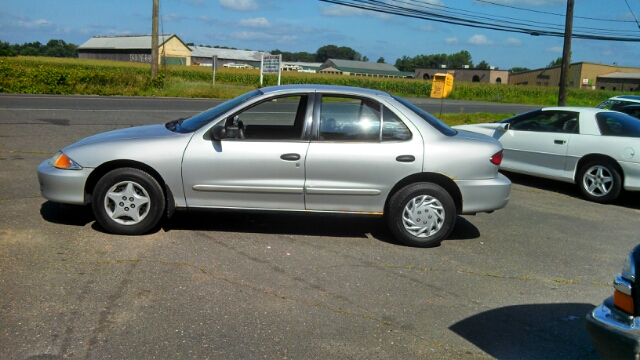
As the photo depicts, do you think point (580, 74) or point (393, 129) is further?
point (580, 74)

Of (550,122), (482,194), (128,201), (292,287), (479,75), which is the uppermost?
(479,75)

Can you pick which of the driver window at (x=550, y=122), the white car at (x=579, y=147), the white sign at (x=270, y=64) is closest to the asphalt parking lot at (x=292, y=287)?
the white car at (x=579, y=147)

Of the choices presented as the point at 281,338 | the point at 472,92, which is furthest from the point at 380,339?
the point at 472,92

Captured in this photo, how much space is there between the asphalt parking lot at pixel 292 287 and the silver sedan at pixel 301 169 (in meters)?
0.37

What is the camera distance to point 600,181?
371 inches

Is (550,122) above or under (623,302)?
above

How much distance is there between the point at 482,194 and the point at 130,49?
315 ft

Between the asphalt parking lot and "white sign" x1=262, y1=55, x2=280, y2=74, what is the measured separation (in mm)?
24023

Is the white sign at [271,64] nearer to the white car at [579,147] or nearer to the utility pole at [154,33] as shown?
the utility pole at [154,33]

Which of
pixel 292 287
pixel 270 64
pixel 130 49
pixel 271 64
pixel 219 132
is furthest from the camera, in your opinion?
pixel 130 49

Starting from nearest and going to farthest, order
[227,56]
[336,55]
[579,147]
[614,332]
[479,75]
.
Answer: [614,332] → [579,147] → [479,75] → [227,56] → [336,55]

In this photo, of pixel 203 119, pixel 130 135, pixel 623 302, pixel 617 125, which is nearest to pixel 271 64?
pixel 617 125

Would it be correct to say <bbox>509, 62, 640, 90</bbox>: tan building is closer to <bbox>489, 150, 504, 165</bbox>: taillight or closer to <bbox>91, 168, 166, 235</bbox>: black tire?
<bbox>489, 150, 504, 165</bbox>: taillight

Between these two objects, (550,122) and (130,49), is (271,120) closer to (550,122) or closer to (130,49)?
(550,122)
